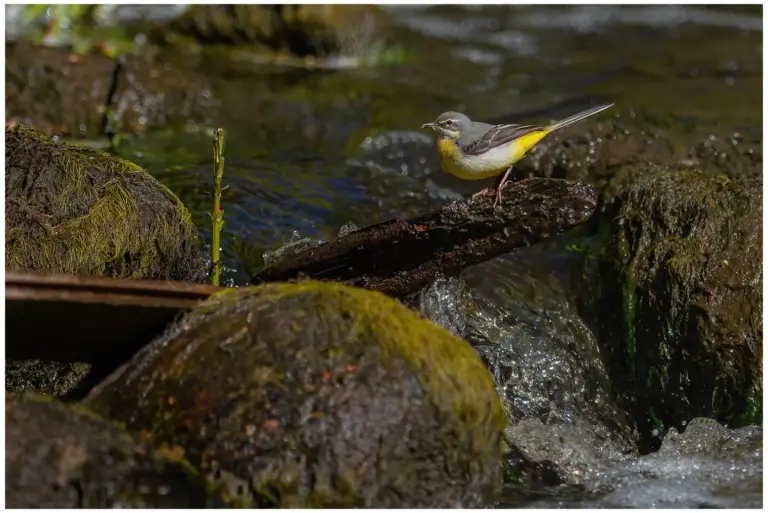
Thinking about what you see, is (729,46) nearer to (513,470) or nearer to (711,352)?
(711,352)

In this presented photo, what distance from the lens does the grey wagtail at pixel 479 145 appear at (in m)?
5.61

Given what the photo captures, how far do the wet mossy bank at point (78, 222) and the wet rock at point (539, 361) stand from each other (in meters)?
1.62

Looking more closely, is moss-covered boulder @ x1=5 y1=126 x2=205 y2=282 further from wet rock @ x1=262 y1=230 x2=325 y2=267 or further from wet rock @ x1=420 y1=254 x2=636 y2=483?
wet rock @ x1=420 y1=254 x2=636 y2=483

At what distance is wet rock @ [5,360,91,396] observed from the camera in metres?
4.88

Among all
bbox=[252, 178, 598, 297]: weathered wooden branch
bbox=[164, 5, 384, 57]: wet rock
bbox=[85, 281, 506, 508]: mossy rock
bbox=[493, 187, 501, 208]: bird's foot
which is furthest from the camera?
bbox=[164, 5, 384, 57]: wet rock

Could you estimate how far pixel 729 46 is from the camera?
539 inches

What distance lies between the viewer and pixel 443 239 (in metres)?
5.18

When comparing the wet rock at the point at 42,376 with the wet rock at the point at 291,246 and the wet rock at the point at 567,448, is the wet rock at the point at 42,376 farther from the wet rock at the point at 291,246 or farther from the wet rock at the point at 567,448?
the wet rock at the point at 567,448

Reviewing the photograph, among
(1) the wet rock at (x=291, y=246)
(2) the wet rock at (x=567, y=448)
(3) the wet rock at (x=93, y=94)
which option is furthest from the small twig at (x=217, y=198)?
(3) the wet rock at (x=93, y=94)

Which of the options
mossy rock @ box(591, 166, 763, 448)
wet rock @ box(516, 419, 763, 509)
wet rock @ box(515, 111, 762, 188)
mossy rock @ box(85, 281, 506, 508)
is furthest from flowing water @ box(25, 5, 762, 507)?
mossy rock @ box(85, 281, 506, 508)

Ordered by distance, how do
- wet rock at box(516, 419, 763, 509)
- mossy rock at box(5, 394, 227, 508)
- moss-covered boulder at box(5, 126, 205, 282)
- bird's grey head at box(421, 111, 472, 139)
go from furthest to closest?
bird's grey head at box(421, 111, 472, 139) → moss-covered boulder at box(5, 126, 205, 282) → wet rock at box(516, 419, 763, 509) → mossy rock at box(5, 394, 227, 508)

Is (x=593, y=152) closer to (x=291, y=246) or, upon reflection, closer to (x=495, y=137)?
(x=495, y=137)

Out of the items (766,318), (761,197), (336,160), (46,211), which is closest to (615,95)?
(336,160)

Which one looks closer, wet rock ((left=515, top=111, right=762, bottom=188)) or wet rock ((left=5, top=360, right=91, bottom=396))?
wet rock ((left=5, top=360, right=91, bottom=396))
